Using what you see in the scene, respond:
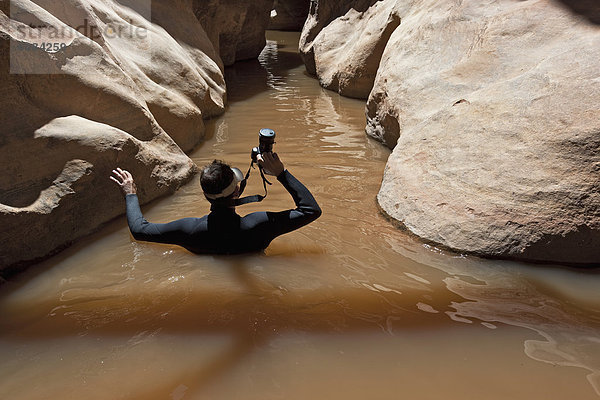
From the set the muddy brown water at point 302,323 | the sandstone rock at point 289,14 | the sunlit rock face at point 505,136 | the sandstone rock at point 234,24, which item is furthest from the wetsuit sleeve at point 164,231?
the sandstone rock at point 289,14

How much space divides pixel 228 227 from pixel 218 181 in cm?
33

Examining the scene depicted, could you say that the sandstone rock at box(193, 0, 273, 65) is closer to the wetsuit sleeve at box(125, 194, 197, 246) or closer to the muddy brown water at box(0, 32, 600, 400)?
the muddy brown water at box(0, 32, 600, 400)

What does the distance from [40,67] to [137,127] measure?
3.13ft

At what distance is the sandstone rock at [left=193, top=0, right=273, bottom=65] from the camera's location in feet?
31.8

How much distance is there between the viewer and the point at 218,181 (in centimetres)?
260

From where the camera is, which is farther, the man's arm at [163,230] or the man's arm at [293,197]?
the man's arm at [163,230]

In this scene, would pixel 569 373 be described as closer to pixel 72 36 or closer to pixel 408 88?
pixel 408 88

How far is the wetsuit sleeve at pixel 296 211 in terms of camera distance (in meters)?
2.67

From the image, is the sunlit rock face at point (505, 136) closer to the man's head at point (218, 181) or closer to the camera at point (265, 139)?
the camera at point (265, 139)

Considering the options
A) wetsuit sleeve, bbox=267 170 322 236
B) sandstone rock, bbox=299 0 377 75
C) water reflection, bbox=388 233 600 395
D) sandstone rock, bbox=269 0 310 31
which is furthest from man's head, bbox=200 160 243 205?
sandstone rock, bbox=269 0 310 31

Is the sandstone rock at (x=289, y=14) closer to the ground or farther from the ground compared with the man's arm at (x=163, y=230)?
farther from the ground

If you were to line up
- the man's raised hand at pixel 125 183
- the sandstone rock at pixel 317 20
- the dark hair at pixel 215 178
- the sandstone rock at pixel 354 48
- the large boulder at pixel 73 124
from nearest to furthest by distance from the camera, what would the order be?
the dark hair at pixel 215 178
the man's raised hand at pixel 125 183
the large boulder at pixel 73 124
the sandstone rock at pixel 354 48
the sandstone rock at pixel 317 20

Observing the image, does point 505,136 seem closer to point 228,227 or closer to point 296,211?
point 296,211

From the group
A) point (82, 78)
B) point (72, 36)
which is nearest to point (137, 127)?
point (82, 78)
